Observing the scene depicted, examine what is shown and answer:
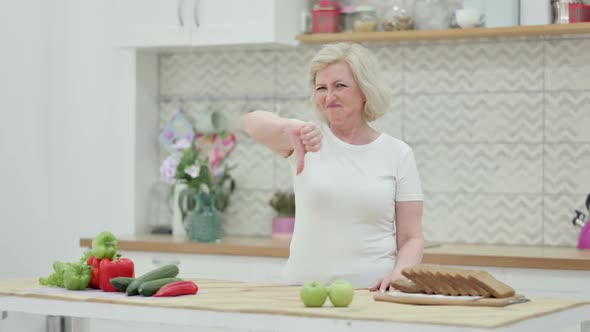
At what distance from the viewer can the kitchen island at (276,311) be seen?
7.21 feet

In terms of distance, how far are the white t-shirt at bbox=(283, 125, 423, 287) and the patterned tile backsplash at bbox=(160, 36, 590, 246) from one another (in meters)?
1.55

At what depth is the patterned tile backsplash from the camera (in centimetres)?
434

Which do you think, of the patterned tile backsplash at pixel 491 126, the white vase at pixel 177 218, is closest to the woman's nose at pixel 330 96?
the patterned tile backsplash at pixel 491 126

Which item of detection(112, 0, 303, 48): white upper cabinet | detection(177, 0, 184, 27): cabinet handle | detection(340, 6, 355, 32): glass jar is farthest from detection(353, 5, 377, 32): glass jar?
detection(177, 0, 184, 27): cabinet handle

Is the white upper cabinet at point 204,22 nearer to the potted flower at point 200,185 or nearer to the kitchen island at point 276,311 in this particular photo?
the potted flower at point 200,185

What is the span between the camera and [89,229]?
198 inches

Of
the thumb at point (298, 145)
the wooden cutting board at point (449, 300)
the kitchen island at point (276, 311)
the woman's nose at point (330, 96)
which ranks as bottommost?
the kitchen island at point (276, 311)

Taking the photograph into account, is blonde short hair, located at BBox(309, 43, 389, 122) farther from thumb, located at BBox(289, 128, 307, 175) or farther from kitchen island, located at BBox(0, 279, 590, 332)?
kitchen island, located at BBox(0, 279, 590, 332)

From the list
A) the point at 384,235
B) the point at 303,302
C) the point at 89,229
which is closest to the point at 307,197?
the point at 384,235

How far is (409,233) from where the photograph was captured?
9.94 feet

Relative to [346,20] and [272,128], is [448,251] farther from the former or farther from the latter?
[272,128]

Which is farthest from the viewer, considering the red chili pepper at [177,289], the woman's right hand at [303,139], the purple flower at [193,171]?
the purple flower at [193,171]

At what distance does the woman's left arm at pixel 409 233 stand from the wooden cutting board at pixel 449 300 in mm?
438

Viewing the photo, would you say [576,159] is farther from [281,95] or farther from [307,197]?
[307,197]
